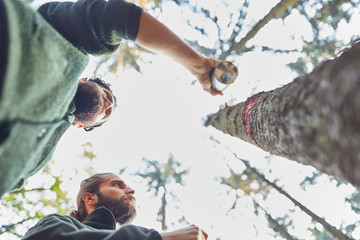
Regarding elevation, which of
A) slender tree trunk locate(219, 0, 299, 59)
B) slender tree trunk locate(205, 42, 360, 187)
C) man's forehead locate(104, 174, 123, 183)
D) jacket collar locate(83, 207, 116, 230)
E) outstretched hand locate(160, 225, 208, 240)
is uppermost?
slender tree trunk locate(219, 0, 299, 59)

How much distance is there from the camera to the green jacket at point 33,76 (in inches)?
41.3

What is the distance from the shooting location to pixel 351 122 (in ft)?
2.58

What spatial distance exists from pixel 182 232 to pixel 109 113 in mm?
1917

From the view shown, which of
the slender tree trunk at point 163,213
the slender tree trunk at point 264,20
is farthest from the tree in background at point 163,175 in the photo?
the slender tree trunk at point 264,20

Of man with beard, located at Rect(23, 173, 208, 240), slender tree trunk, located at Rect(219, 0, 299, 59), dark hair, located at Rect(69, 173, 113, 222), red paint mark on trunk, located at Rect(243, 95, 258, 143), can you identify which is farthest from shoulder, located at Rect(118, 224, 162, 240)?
slender tree trunk, located at Rect(219, 0, 299, 59)

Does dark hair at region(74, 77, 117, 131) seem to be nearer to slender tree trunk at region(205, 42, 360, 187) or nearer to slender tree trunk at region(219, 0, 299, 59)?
slender tree trunk at region(205, 42, 360, 187)

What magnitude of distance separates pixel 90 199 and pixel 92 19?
2108 millimetres

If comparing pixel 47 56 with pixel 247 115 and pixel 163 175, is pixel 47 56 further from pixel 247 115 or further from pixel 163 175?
pixel 163 175

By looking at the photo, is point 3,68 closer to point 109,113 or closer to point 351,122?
point 351,122

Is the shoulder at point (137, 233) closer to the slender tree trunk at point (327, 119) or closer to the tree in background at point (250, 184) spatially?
the slender tree trunk at point (327, 119)

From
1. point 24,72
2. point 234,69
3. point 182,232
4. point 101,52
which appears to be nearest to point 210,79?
point 234,69

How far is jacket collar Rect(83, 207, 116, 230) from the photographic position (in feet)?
7.52

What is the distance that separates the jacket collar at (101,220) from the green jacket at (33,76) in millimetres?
821

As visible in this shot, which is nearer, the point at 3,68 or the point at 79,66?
the point at 3,68
